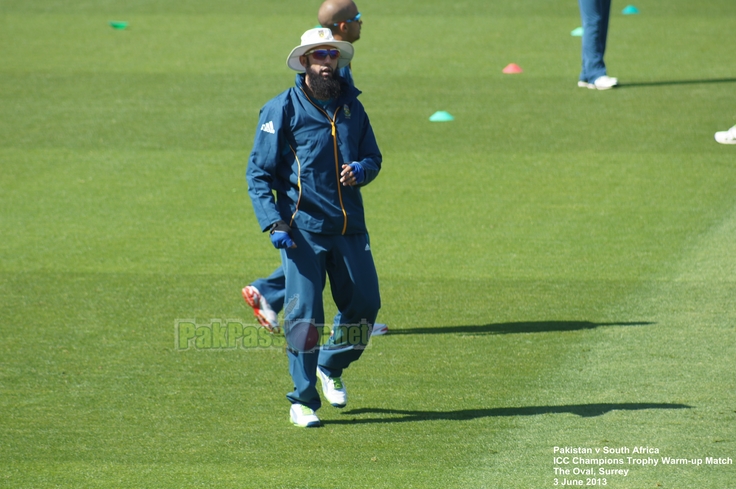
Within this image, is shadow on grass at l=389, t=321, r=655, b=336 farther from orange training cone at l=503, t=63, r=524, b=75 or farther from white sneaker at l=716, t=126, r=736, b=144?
orange training cone at l=503, t=63, r=524, b=75

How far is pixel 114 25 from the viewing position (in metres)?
18.9

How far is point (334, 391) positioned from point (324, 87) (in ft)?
6.19

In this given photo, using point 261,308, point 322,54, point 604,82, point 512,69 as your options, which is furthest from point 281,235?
point 512,69

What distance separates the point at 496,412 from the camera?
6.39 m

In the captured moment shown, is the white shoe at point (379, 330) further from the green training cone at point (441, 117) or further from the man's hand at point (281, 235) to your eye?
the green training cone at point (441, 117)

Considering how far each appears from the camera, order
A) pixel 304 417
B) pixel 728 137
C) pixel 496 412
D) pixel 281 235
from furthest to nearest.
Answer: pixel 728 137 < pixel 496 412 < pixel 304 417 < pixel 281 235

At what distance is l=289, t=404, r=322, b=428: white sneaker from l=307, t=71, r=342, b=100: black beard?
1866mm

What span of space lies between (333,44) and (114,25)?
13865 mm

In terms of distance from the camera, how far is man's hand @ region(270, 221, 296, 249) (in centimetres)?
585

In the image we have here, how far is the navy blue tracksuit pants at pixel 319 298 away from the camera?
6.05m

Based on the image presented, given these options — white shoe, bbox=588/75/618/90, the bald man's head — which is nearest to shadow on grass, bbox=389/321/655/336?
the bald man's head

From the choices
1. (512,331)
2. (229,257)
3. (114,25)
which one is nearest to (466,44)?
(114,25)

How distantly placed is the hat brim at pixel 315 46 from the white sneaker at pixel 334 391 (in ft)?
6.27

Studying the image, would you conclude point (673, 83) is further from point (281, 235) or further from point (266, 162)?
point (281, 235)
